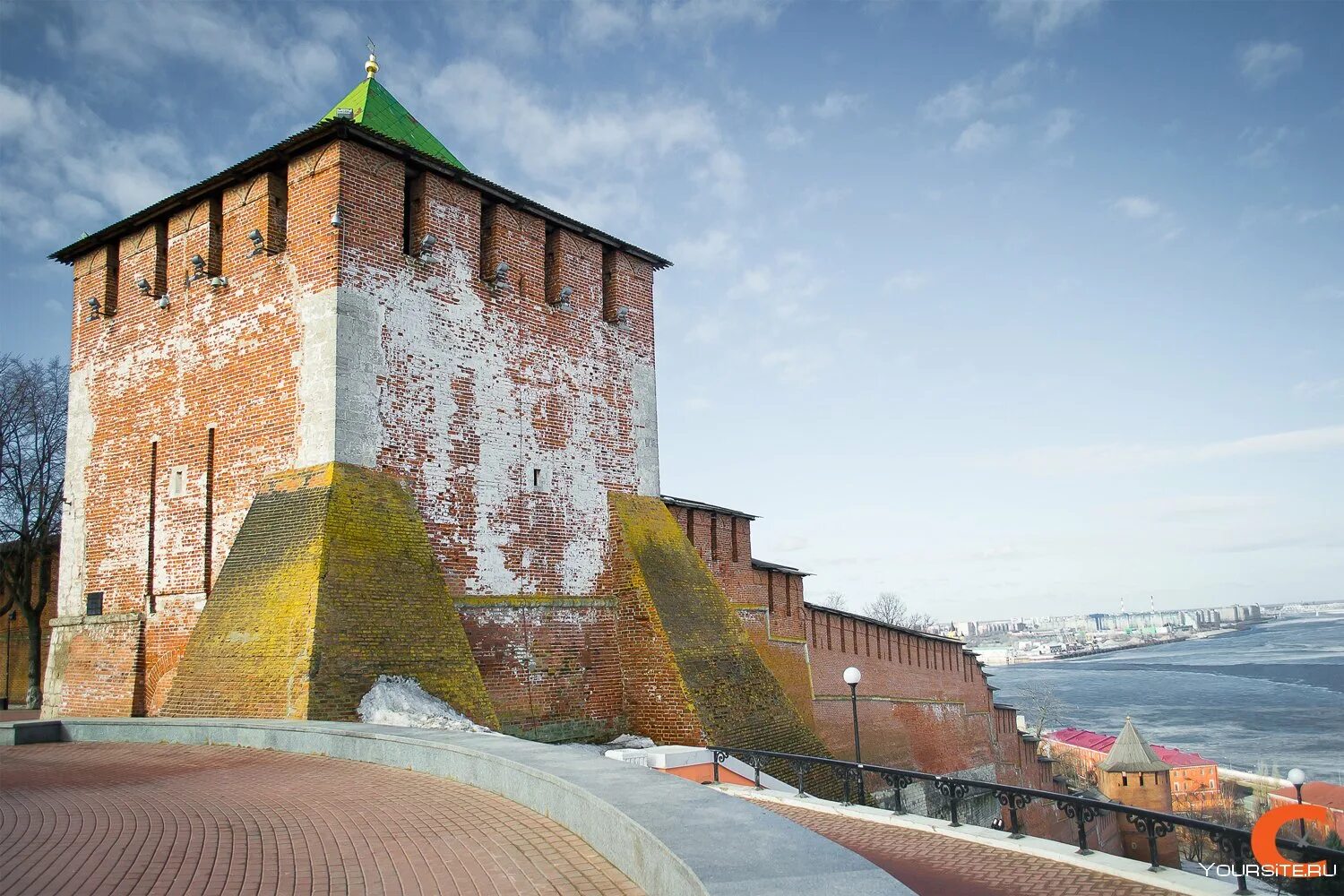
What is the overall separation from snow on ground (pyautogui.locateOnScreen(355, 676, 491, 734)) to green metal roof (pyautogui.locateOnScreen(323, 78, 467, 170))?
7168 mm

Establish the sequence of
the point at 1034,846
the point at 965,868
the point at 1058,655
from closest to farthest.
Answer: the point at 965,868, the point at 1034,846, the point at 1058,655

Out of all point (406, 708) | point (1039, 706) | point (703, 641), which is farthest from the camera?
point (1039, 706)

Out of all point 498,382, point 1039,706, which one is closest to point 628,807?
point 498,382

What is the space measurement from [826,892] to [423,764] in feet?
14.4

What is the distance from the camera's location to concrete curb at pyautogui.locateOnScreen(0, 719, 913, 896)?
9.74 ft

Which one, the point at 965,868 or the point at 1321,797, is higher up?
the point at 965,868

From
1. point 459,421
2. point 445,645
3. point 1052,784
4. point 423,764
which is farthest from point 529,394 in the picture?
point 1052,784

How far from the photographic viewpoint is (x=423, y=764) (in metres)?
6.43

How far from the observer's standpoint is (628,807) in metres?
3.99

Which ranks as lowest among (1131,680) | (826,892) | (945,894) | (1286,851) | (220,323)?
(1131,680)

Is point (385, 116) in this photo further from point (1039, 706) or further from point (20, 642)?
point (1039, 706)

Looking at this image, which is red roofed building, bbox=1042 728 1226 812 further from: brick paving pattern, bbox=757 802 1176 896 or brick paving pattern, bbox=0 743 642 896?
brick paving pattern, bbox=0 743 642 896

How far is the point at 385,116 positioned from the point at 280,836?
10.8 metres

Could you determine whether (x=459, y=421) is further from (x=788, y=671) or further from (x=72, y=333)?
(x=788, y=671)
